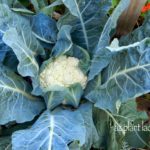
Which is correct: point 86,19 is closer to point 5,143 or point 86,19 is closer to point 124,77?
Answer: point 124,77

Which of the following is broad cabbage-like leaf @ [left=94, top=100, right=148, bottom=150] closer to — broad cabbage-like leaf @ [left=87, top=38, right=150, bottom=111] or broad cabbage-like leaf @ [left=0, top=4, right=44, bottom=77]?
broad cabbage-like leaf @ [left=87, top=38, right=150, bottom=111]

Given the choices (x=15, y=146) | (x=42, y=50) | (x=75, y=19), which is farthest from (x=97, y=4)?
(x=15, y=146)

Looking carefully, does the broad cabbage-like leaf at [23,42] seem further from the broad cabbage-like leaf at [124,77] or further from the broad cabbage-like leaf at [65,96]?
the broad cabbage-like leaf at [124,77]

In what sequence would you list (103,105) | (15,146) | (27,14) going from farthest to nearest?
(27,14) → (103,105) → (15,146)

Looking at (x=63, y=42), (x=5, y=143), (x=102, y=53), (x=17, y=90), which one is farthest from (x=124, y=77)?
(x=5, y=143)

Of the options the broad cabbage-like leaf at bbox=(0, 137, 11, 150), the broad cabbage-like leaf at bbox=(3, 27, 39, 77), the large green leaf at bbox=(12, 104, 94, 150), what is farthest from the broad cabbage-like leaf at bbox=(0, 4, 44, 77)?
the broad cabbage-like leaf at bbox=(0, 137, 11, 150)

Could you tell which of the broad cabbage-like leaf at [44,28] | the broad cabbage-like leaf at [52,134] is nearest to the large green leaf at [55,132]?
the broad cabbage-like leaf at [52,134]

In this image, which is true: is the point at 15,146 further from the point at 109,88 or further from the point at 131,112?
the point at 131,112
